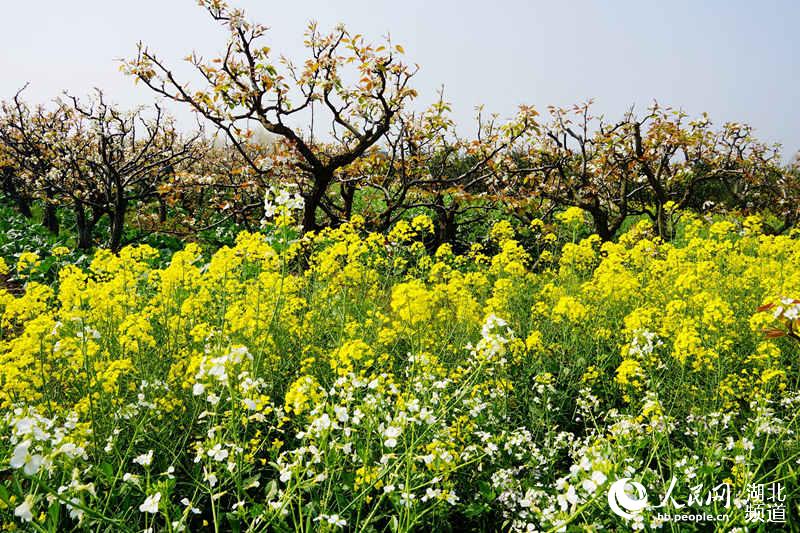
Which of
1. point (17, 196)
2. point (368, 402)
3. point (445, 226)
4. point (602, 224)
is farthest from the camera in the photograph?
point (17, 196)

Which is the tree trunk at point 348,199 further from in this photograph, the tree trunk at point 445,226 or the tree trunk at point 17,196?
the tree trunk at point 17,196

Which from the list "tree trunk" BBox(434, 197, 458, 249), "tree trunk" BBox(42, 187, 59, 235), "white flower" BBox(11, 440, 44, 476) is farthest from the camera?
"tree trunk" BBox(42, 187, 59, 235)

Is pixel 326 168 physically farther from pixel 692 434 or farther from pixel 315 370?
pixel 692 434

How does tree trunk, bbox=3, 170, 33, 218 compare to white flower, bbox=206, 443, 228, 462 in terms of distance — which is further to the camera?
tree trunk, bbox=3, 170, 33, 218

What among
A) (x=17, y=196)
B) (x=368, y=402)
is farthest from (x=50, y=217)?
(x=368, y=402)

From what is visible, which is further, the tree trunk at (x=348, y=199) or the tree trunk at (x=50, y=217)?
the tree trunk at (x=50, y=217)

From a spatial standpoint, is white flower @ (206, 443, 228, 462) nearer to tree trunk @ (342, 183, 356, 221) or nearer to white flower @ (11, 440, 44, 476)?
white flower @ (11, 440, 44, 476)

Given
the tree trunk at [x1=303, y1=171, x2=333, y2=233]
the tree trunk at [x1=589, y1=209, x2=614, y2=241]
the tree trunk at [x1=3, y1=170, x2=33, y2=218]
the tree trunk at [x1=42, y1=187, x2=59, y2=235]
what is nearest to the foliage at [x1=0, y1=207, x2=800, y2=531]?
the tree trunk at [x1=303, y1=171, x2=333, y2=233]

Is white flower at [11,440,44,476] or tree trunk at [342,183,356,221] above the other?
tree trunk at [342,183,356,221]

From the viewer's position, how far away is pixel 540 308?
450cm

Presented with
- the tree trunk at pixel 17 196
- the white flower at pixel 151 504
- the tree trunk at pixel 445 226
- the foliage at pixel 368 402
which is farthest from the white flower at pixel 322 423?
the tree trunk at pixel 17 196

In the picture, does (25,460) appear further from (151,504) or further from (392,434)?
(392,434)

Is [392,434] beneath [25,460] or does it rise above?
beneath

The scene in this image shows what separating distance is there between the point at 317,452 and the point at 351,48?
5.03 m
